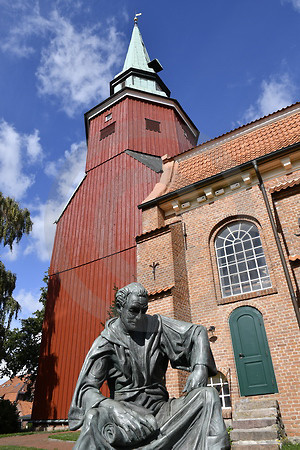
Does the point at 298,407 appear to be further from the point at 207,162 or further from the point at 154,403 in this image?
the point at 207,162

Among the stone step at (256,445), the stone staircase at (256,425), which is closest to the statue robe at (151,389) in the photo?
the stone step at (256,445)

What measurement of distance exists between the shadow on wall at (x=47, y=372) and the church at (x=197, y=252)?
0.15 feet

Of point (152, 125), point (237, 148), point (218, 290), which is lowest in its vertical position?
point (218, 290)

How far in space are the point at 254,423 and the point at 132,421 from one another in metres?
5.88

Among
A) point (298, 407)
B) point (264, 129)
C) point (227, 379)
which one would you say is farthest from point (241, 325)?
point (264, 129)

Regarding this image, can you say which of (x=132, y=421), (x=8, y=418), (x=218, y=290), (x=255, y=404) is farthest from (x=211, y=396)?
(x=8, y=418)

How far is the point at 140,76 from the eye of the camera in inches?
826

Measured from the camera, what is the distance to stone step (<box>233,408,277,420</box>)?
6.80m

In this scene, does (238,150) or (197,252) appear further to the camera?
(238,150)

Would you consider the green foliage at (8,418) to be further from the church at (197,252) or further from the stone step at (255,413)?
the stone step at (255,413)

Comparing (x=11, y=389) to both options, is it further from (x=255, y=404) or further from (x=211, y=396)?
(x=211, y=396)

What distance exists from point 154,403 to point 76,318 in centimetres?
1175

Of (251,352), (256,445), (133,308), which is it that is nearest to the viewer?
(133,308)

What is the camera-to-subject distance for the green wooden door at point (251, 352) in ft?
24.8
